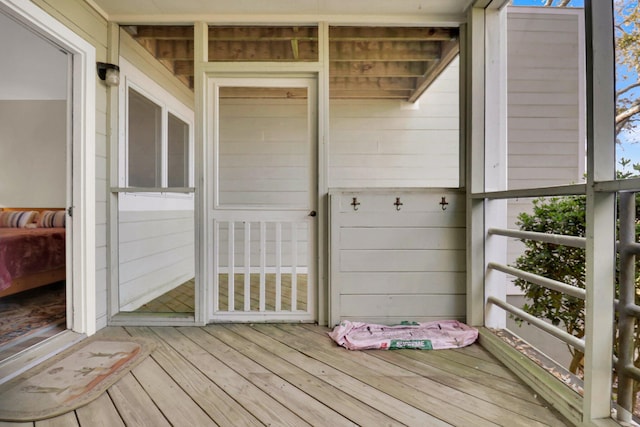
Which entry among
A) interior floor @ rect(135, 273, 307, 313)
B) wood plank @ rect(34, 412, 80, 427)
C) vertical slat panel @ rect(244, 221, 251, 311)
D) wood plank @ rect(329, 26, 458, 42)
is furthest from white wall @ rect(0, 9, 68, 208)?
wood plank @ rect(329, 26, 458, 42)

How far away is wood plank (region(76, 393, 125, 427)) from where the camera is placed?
1360mm

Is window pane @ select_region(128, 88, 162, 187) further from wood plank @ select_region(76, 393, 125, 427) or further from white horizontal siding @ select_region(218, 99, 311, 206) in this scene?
wood plank @ select_region(76, 393, 125, 427)

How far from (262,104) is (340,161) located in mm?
1395

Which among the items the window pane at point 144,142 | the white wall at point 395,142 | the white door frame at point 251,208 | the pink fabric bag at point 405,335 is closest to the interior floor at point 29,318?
the white door frame at point 251,208

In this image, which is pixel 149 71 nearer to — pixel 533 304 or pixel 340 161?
pixel 340 161

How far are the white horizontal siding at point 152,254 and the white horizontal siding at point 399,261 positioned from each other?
5.94 ft

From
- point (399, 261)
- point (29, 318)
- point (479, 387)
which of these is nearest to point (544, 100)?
point (399, 261)

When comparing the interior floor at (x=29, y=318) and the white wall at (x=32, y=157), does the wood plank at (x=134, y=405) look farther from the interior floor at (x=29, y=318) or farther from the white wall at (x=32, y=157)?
the white wall at (x=32, y=157)

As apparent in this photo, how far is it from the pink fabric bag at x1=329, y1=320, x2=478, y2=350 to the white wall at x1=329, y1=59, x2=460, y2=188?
1850 millimetres

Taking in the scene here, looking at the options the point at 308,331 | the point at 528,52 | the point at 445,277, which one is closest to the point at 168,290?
the point at 308,331

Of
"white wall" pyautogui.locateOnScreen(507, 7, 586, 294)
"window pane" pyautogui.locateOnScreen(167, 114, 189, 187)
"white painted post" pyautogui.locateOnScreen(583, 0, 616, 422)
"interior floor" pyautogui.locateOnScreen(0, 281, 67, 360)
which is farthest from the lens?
"window pane" pyautogui.locateOnScreen(167, 114, 189, 187)

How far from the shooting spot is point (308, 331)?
2.34 meters

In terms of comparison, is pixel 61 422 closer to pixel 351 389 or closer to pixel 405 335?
pixel 351 389


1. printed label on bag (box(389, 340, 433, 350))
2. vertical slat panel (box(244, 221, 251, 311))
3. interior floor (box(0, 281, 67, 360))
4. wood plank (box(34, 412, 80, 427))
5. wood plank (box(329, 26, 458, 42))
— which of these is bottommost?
wood plank (box(34, 412, 80, 427))
